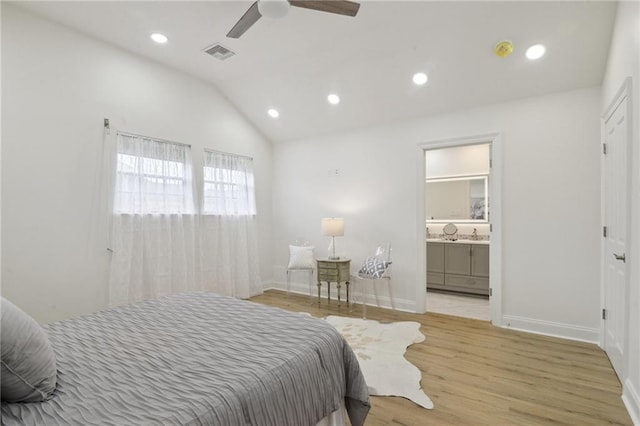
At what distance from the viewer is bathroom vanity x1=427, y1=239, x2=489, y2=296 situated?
188 inches

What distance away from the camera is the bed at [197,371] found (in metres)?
1.02

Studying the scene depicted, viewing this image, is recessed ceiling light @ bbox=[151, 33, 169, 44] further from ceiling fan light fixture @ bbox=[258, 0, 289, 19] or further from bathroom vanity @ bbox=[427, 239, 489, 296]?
bathroom vanity @ bbox=[427, 239, 489, 296]

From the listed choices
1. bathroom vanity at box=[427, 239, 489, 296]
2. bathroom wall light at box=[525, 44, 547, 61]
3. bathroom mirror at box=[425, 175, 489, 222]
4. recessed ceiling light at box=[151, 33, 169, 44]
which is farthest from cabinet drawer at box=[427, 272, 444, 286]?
recessed ceiling light at box=[151, 33, 169, 44]

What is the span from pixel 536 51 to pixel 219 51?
3.29 meters

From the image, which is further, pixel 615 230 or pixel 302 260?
pixel 302 260

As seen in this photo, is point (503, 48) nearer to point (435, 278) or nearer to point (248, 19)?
point (248, 19)

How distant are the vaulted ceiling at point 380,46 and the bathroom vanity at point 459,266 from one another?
2220 mm

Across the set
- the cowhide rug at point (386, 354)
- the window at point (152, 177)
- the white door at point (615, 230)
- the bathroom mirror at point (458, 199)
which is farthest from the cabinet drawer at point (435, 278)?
the window at point (152, 177)

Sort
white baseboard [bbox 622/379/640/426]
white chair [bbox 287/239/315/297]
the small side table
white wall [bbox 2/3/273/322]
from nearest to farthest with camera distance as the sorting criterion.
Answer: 1. white baseboard [bbox 622/379/640/426]
2. white wall [bbox 2/3/273/322]
3. the small side table
4. white chair [bbox 287/239/315/297]

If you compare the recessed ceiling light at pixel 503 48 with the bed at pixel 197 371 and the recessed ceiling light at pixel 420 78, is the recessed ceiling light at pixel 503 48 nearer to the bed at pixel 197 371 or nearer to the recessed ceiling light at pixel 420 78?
the recessed ceiling light at pixel 420 78

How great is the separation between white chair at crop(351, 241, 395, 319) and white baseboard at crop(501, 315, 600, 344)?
4.56 ft

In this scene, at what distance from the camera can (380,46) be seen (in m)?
3.29

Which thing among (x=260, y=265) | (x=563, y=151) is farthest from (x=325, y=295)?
(x=563, y=151)

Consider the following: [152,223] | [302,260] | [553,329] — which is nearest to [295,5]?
[152,223]
